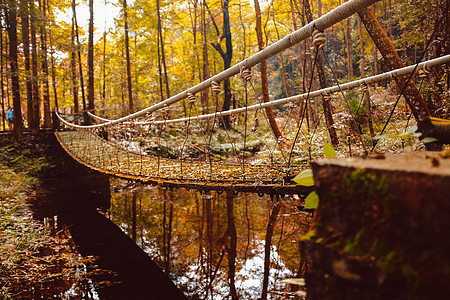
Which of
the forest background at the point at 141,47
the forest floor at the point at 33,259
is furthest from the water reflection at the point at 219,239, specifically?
the forest background at the point at 141,47

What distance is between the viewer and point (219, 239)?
12.3 ft

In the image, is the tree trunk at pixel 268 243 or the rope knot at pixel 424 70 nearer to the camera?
the rope knot at pixel 424 70

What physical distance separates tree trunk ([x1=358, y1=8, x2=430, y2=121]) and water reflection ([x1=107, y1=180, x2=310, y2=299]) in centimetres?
209

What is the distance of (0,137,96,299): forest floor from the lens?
261 centimetres

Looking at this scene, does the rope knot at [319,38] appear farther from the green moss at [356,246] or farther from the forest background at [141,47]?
the forest background at [141,47]

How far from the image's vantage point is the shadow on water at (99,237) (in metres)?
2.75

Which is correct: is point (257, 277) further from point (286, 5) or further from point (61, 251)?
point (286, 5)

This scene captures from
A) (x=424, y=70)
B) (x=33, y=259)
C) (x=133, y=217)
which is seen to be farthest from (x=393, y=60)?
(x=33, y=259)

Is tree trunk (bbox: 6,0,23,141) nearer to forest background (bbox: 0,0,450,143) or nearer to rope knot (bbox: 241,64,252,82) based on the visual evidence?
forest background (bbox: 0,0,450,143)

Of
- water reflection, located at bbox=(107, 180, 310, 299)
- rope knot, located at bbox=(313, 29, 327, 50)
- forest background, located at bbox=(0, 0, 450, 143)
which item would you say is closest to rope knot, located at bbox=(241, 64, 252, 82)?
rope knot, located at bbox=(313, 29, 327, 50)

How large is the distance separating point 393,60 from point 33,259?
5.17 metres

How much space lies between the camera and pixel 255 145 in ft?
30.0

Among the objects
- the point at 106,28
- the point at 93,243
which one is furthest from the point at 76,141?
the point at 106,28

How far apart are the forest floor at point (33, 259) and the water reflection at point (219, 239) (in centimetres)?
89
